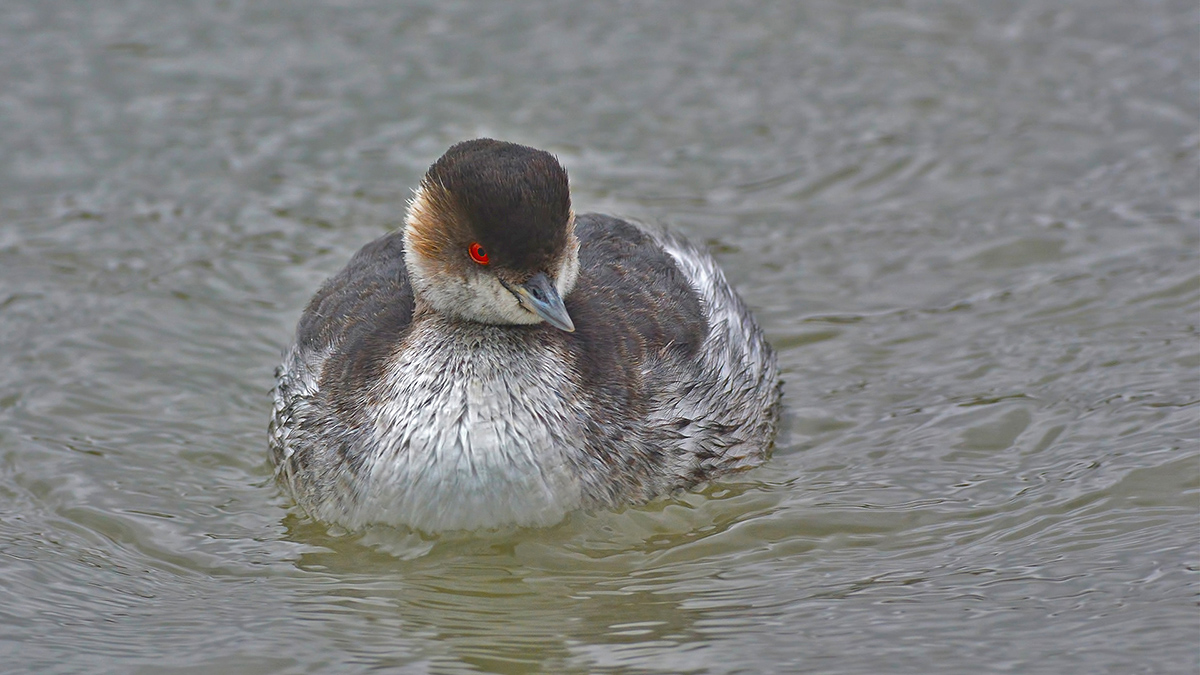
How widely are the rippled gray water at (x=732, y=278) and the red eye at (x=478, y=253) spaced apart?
1.44 m

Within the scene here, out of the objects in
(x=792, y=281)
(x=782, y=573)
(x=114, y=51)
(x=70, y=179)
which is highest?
(x=114, y=51)

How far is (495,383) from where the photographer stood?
820cm

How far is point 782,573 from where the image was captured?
8.16m

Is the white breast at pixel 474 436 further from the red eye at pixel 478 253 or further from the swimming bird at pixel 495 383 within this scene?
the red eye at pixel 478 253

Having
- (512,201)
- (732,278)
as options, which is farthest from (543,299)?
(732,278)

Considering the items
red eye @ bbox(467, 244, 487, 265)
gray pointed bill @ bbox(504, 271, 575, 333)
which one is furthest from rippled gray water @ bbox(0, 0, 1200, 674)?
red eye @ bbox(467, 244, 487, 265)

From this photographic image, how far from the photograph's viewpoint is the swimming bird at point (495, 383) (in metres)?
8.04

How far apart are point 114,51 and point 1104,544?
9935 mm

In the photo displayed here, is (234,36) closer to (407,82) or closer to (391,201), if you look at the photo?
(407,82)

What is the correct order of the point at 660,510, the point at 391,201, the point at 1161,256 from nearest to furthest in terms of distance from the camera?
the point at 660,510 < the point at 1161,256 < the point at 391,201

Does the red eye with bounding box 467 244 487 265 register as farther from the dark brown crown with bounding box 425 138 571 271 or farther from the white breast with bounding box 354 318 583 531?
the white breast with bounding box 354 318 583 531

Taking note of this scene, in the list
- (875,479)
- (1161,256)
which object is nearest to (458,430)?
(875,479)

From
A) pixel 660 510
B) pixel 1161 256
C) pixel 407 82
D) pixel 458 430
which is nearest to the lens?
pixel 458 430

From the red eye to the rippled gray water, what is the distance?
1.44m
